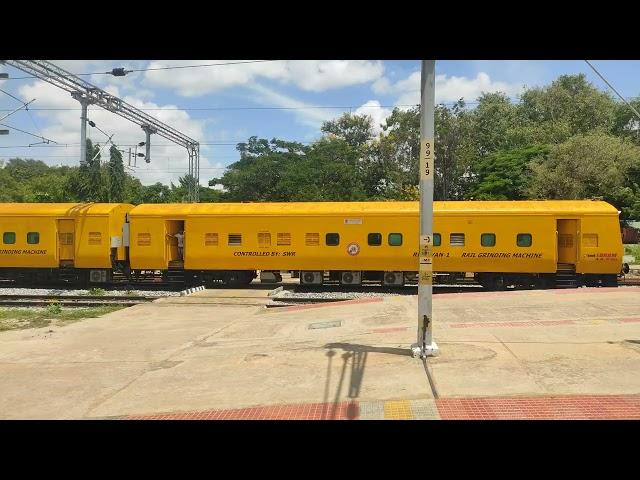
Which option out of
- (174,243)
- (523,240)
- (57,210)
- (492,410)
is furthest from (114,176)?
(492,410)

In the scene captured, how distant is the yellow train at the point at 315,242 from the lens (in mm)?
18312

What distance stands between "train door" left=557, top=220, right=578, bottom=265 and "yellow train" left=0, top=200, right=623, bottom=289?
0.12 ft

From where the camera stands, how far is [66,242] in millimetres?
21000

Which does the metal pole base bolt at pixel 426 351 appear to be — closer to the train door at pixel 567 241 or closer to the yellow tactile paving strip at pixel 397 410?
the yellow tactile paving strip at pixel 397 410

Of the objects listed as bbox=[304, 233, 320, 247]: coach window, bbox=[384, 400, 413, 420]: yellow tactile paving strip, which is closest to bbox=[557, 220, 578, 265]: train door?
bbox=[304, 233, 320, 247]: coach window

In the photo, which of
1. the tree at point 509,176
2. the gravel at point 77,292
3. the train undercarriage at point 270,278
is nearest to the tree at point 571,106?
the tree at point 509,176

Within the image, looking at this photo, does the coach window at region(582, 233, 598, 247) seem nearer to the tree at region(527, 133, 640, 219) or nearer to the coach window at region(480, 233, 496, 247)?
the coach window at region(480, 233, 496, 247)

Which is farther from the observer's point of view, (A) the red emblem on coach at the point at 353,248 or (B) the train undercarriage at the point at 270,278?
(A) the red emblem on coach at the point at 353,248

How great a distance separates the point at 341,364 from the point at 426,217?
263cm

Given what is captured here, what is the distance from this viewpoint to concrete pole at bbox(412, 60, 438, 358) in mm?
8094

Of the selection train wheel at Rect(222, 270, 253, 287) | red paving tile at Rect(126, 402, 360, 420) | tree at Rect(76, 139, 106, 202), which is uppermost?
tree at Rect(76, 139, 106, 202)

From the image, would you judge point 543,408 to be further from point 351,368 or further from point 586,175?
point 586,175

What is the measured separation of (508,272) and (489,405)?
13404mm

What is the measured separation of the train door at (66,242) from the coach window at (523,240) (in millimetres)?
16592
